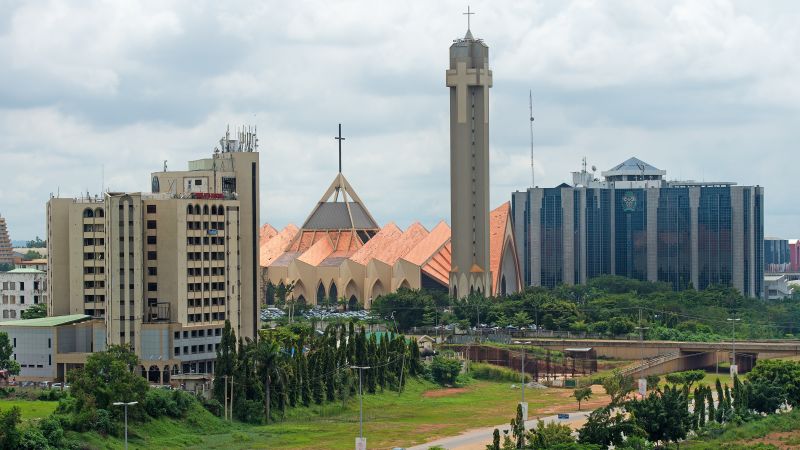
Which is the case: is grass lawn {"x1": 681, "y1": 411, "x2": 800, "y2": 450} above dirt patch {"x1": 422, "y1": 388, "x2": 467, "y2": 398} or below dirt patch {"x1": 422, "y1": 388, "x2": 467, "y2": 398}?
below

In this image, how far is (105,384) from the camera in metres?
99.5

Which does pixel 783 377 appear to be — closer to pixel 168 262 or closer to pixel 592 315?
pixel 168 262

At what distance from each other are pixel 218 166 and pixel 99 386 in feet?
119

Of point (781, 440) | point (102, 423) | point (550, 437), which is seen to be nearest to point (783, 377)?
point (781, 440)

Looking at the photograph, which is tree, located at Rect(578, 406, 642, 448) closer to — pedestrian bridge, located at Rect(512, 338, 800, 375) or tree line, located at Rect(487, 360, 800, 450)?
tree line, located at Rect(487, 360, 800, 450)

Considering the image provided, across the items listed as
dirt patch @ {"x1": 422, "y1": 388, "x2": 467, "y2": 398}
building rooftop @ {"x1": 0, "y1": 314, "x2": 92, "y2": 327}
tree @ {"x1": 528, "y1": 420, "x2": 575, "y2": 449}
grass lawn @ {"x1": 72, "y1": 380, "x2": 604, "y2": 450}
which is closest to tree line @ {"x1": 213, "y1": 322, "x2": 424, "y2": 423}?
grass lawn @ {"x1": 72, "y1": 380, "x2": 604, "y2": 450}

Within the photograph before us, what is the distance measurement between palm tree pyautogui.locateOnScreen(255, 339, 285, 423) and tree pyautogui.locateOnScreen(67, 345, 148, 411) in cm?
1039

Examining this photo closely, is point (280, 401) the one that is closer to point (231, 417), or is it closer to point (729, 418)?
point (231, 417)

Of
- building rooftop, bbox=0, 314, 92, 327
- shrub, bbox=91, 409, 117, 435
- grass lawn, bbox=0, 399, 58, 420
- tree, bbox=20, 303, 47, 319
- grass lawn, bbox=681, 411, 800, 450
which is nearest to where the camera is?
shrub, bbox=91, 409, 117, 435

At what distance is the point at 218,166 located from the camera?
132m

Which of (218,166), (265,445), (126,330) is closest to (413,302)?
(218,166)

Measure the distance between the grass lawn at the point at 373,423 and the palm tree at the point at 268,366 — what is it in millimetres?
2258

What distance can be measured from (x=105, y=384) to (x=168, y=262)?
75.3 feet

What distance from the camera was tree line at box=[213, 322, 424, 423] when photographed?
4289 inches
